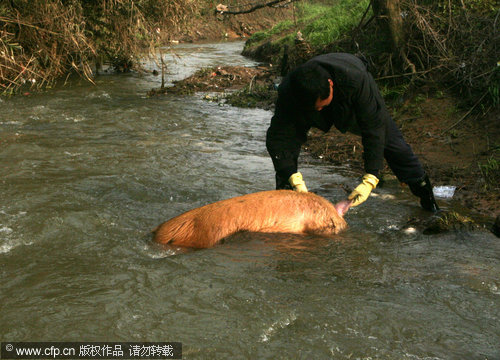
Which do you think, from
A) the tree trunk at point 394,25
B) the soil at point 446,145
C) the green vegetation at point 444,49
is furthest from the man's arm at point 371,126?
the tree trunk at point 394,25

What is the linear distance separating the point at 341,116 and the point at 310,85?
0.67 m

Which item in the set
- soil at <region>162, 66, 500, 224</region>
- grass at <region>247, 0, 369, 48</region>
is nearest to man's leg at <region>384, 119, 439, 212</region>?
soil at <region>162, 66, 500, 224</region>

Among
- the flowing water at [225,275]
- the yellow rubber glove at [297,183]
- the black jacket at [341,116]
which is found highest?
the black jacket at [341,116]

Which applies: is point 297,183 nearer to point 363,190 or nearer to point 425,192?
point 363,190

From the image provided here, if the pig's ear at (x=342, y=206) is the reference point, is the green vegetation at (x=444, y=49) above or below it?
above

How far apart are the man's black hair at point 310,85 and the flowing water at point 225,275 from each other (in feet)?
3.41

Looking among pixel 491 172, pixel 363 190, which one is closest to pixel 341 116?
pixel 363 190

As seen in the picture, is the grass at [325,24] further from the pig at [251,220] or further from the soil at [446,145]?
the pig at [251,220]

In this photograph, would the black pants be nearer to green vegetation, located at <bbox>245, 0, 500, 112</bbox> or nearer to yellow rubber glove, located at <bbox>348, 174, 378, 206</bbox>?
yellow rubber glove, located at <bbox>348, 174, 378, 206</bbox>

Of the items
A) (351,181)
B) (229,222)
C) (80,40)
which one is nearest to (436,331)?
(229,222)

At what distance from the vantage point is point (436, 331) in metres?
2.89

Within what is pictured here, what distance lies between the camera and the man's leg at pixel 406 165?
482 cm

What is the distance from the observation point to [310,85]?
376cm

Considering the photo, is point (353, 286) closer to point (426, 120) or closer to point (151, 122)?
point (426, 120)
